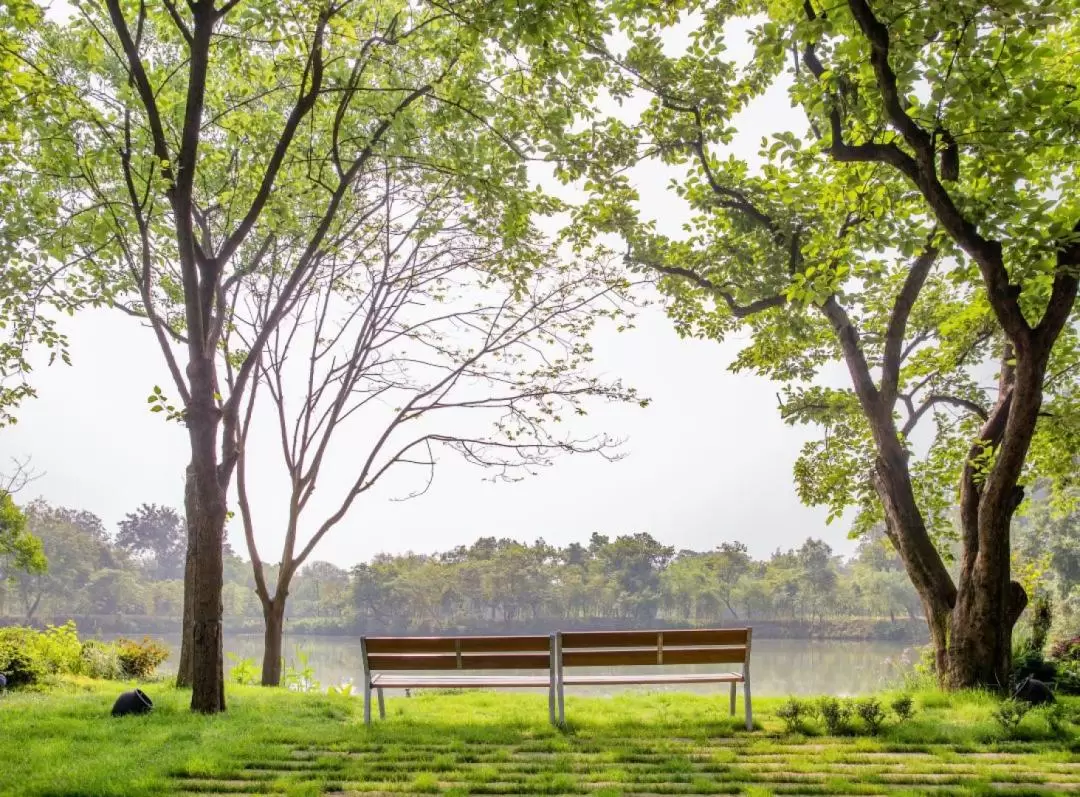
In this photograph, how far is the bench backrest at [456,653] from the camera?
21.1ft

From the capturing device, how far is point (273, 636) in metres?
11.5

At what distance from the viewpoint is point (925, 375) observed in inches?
483

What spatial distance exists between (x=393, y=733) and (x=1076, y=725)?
545cm

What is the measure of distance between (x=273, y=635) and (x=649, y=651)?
7.39 meters

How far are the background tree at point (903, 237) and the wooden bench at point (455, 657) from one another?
13.5ft

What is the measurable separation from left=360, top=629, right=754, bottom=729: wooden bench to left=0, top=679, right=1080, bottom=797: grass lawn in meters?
0.36

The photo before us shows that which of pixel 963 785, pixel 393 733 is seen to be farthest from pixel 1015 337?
pixel 393 733

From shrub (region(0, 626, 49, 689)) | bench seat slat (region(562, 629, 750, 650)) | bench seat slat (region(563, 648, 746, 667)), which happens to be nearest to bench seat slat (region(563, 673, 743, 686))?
bench seat slat (region(563, 648, 746, 667))

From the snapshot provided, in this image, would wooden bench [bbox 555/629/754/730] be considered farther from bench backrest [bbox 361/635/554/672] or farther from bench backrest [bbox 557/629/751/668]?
bench backrest [bbox 361/635/554/672]

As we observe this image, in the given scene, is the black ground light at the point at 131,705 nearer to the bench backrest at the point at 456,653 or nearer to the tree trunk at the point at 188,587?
the tree trunk at the point at 188,587

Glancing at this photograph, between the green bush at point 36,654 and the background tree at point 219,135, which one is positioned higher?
the background tree at point 219,135

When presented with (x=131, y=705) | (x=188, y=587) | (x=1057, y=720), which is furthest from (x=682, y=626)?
(x=131, y=705)

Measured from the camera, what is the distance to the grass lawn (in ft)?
14.5

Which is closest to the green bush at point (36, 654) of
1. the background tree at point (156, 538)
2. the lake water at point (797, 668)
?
the lake water at point (797, 668)
